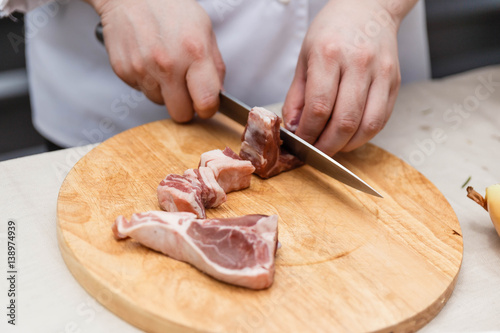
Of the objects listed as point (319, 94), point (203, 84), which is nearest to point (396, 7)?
point (319, 94)

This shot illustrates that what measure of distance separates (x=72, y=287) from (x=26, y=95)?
2.95m

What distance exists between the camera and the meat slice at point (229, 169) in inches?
74.7

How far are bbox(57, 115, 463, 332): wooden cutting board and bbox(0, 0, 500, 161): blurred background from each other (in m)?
2.28

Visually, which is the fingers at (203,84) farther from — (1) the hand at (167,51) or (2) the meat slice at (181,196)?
(2) the meat slice at (181,196)

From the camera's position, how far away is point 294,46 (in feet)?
8.66

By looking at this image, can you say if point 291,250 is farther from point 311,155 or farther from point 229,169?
point 311,155

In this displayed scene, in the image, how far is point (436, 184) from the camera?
2240 millimetres

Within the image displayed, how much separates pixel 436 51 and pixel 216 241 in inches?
153

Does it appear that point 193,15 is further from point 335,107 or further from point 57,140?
point 57,140

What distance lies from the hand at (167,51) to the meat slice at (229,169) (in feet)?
1.23

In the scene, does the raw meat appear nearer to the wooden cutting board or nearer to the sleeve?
the wooden cutting board

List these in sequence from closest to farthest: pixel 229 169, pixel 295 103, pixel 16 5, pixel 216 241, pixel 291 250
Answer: pixel 216 241, pixel 291 250, pixel 229 169, pixel 295 103, pixel 16 5

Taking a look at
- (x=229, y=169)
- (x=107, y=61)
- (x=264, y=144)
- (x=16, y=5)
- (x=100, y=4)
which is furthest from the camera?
(x=107, y=61)

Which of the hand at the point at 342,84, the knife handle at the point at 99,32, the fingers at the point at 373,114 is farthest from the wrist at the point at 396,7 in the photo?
the knife handle at the point at 99,32
